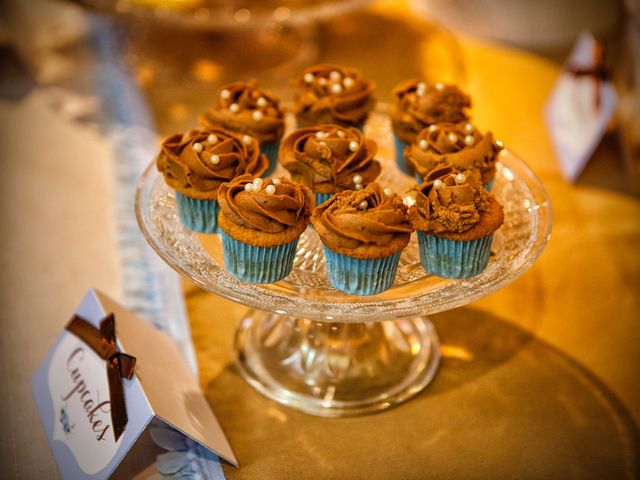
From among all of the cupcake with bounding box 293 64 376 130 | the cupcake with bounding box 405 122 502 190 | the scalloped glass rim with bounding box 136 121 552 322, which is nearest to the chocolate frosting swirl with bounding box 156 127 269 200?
the scalloped glass rim with bounding box 136 121 552 322

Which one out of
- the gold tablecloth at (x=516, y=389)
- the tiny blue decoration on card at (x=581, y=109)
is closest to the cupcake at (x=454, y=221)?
the gold tablecloth at (x=516, y=389)

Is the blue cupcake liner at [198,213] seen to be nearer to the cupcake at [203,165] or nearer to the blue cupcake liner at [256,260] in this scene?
the cupcake at [203,165]

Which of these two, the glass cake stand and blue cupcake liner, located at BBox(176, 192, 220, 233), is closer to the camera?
the glass cake stand

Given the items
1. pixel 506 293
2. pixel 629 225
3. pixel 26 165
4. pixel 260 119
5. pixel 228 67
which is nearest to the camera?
pixel 260 119

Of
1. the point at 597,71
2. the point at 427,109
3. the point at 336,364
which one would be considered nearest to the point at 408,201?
the point at 427,109

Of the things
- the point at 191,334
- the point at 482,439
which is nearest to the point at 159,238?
the point at 191,334

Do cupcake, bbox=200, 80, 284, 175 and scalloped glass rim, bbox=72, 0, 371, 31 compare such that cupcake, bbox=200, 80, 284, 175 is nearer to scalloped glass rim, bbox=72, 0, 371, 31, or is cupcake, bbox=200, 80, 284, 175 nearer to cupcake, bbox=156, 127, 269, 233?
cupcake, bbox=156, 127, 269, 233

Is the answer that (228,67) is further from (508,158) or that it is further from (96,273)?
(508,158)

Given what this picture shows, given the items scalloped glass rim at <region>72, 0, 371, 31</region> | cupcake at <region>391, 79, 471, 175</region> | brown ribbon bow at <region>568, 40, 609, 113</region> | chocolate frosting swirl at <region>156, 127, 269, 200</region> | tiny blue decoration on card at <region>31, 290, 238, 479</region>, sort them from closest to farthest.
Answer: tiny blue decoration on card at <region>31, 290, 238, 479</region>
chocolate frosting swirl at <region>156, 127, 269, 200</region>
cupcake at <region>391, 79, 471, 175</region>
brown ribbon bow at <region>568, 40, 609, 113</region>
scalloped glass rim at <region>72, 0, 371, 31</region>
